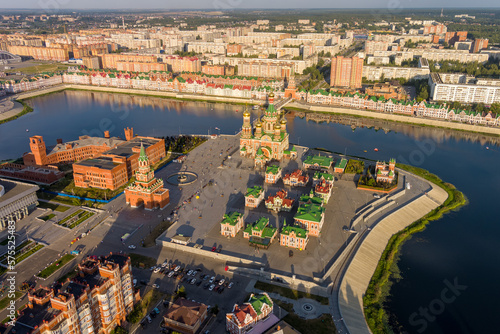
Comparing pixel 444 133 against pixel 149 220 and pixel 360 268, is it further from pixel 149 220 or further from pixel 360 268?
pixel 149 220

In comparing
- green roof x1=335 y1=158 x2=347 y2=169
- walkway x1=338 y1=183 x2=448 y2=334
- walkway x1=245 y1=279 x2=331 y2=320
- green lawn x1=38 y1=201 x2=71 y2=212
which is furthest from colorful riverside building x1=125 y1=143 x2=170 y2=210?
green roof x1=335 y1=158 x2=347 y2=169

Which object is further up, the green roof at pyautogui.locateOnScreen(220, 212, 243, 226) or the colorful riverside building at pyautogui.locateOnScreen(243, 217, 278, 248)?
the green roof at pyautogui.locateOnScreen(220, 212, 243, 226)

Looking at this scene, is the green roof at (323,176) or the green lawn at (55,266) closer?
the green lawn at (55,266)

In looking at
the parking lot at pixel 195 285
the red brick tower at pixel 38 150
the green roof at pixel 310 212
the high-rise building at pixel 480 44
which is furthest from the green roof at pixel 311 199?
the high-rise building at pixel 480 44

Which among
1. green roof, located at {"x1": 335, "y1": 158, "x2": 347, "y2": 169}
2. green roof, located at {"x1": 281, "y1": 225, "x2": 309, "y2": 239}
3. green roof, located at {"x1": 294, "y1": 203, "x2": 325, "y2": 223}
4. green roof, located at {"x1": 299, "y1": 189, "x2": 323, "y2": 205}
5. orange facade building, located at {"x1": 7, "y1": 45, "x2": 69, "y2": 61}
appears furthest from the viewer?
orange facade building, located at {"x1": 7, "y1": 45, "x2": 69, "y2": 61}

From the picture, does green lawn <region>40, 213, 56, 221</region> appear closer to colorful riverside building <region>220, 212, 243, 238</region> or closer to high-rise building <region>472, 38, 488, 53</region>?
colorful riverside building <region>220, 212, 243, 238</region>

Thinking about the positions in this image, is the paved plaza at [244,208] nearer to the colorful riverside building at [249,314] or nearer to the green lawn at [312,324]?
the green lawn at [312,324]
